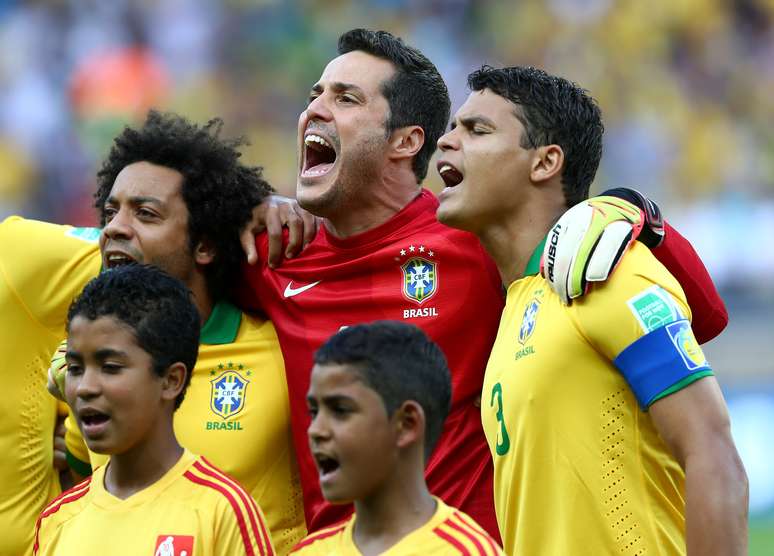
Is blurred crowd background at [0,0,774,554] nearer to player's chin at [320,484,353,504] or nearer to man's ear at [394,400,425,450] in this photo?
man's ear at [394,400,425,450]

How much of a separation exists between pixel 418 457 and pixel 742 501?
0.86 metres

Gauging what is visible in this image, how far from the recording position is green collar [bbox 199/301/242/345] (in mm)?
4422

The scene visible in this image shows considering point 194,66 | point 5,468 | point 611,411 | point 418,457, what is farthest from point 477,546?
point 194,66

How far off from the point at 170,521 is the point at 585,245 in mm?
1340

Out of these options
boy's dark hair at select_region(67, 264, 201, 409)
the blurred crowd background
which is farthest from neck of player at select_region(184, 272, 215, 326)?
the blurred crowd background

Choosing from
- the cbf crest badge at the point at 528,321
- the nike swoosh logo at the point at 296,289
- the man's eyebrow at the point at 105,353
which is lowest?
the cbf crest badge at the point at 528,321

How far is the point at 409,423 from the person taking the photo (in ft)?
10.4

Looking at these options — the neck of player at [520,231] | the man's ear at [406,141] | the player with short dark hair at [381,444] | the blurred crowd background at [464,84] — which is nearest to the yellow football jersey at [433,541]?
the player with short dark hair at [381,444]

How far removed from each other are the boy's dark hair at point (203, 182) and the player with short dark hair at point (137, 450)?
0.75 metres

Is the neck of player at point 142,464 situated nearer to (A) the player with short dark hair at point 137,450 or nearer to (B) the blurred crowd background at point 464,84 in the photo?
(A) the player with short dark hair at point 137,450

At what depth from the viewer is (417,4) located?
13320mm

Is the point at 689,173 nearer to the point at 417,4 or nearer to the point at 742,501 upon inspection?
the point at 417,4

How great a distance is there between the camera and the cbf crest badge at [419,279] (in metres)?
4.26

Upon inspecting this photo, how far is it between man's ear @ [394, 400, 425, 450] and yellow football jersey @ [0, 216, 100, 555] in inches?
72.2
